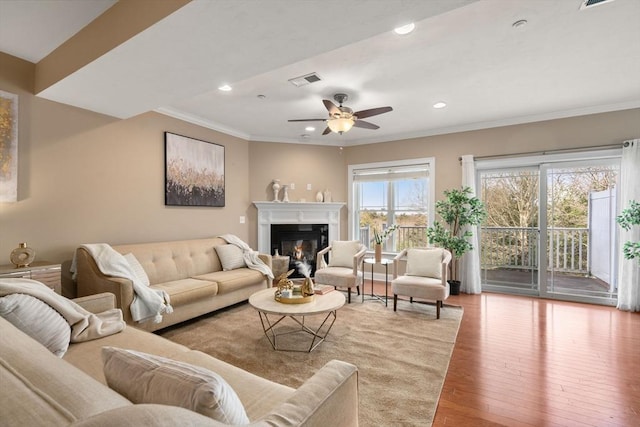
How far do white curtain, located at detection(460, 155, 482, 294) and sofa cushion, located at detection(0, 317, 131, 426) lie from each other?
5.00m

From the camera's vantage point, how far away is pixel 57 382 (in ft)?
2.48

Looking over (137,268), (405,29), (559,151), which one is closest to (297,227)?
(137,268)

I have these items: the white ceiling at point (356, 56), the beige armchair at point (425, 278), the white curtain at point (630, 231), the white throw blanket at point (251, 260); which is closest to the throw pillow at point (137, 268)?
the white throw blanket at point (251, 260)

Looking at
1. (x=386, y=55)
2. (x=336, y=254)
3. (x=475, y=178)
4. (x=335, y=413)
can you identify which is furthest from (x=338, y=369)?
(x=475, y=178)

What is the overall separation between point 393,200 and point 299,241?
195cm

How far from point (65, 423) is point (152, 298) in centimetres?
251

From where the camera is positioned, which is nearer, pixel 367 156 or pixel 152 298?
pixel 152 298

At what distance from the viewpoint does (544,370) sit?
8.04 feet

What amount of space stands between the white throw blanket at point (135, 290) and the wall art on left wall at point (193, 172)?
1.26 meters

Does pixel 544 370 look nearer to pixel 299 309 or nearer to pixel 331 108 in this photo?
pixel 299 309

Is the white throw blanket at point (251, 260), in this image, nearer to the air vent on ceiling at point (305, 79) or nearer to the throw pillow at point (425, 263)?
the throw pillow at point (425, 263)

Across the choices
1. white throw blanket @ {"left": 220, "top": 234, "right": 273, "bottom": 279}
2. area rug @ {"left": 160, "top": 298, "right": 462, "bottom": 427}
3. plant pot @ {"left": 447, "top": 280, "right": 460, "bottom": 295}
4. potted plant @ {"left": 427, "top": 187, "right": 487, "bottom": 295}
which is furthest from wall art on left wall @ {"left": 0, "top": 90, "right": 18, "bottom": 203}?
plant pot @ {"left": 447, "top": 280, "right": 460, "bottom": 295}

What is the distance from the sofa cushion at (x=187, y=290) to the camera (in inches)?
124

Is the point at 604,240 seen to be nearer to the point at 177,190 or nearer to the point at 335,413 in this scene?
the point at 335,413
